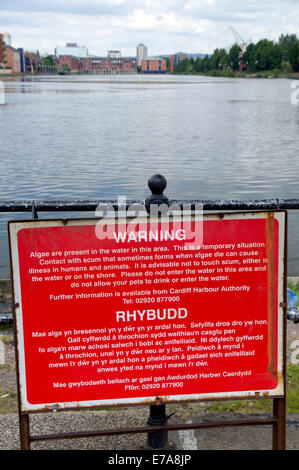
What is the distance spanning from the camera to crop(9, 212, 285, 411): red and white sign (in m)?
2.68

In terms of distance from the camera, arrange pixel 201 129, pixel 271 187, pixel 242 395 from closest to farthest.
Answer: pixel 242 395 → pixel 271 187 → pixel 201 129

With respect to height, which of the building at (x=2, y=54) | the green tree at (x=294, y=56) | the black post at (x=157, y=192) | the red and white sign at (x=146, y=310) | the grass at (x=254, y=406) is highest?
the building at (x=2, y=54)

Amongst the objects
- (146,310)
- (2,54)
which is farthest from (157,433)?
(2,54)

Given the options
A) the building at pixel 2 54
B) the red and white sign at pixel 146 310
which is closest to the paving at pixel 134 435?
the red and white sign at pixel 146 310

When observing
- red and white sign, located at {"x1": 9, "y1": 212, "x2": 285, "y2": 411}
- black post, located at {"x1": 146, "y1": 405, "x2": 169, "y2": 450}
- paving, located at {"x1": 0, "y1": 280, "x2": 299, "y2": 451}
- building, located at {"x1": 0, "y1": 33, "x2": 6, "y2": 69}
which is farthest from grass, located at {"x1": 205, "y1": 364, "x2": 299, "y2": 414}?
building, located at {"x1": 0, "y1": 33, "x2": 6, "y2": 69}

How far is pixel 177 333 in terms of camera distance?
9.08ft

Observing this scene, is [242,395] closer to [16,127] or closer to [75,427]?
[75,427]

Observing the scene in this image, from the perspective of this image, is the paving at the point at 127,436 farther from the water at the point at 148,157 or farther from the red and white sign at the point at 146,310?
the water at the point at 148,157

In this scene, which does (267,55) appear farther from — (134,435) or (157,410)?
(157,410)

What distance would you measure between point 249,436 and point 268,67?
7406 inches

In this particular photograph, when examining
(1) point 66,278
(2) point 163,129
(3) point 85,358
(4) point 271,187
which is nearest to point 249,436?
(3) point 85,358

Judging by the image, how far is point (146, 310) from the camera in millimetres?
2734

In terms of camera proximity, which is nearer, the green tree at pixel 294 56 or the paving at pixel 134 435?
the paving at pixel 134 435

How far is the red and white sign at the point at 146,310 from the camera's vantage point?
268cm
